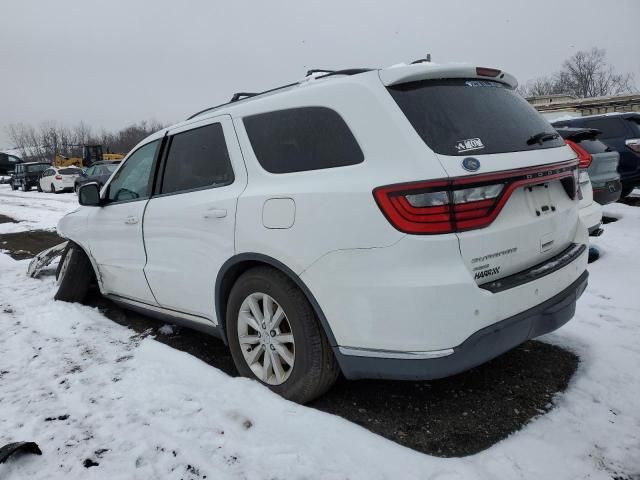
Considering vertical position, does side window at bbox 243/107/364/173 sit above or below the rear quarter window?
below

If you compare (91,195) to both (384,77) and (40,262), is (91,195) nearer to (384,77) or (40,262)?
(40,262)

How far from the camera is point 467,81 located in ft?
8.04

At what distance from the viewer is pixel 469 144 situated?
7.06 ft

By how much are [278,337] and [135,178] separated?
2.12 metres

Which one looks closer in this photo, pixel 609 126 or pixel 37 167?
pixel 609 126

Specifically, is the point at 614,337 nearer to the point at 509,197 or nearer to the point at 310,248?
the point at 509,197

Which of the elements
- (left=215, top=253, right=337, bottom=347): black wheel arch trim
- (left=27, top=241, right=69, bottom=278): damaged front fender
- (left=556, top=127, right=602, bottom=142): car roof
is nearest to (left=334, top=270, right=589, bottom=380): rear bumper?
(left=215, top=253, right=337, bottom=347): black wheel arch trim

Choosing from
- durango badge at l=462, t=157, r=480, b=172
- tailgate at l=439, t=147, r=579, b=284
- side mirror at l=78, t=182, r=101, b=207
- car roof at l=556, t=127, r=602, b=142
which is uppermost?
car roof at l=556, t=127, r=602, b=142

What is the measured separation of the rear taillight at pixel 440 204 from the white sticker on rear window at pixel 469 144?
16 centimetres

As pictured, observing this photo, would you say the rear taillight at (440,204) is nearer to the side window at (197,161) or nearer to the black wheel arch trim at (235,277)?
the black wheel arch trim at (235,277)

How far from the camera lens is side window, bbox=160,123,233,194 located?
9.59ft

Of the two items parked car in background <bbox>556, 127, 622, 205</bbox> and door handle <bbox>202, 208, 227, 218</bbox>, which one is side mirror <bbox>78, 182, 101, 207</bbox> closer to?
door handle <bbox>202, 208, 227, 218</bbox>

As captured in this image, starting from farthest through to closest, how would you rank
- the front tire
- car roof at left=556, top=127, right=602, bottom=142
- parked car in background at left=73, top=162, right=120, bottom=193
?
1. parked car in background at left=73, top=162, right=120, bottom=193
2. car roof at left=556, top=127, right=602, bottom=142
3. the front tire

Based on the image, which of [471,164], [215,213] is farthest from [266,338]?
[471,164]
